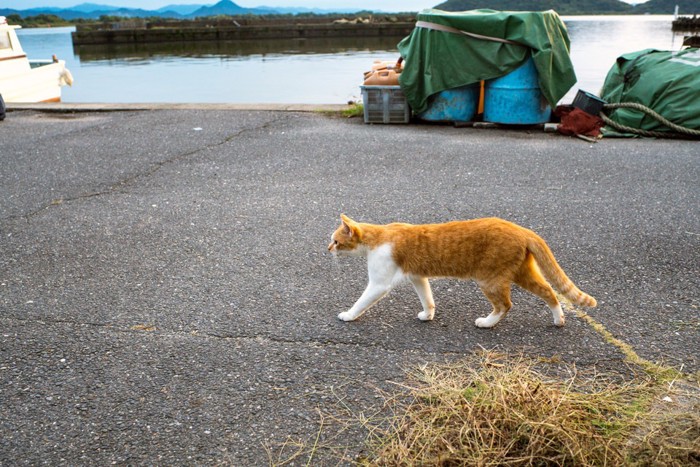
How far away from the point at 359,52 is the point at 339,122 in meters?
32.1

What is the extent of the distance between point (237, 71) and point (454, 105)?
74.4ft

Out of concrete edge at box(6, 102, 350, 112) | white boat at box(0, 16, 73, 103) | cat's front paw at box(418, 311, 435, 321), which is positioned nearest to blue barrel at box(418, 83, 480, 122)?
concrete edge at box(6, 102, 350, 112)

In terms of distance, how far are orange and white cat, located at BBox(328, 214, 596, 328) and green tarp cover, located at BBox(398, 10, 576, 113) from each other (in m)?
5.37

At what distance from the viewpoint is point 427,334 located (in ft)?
11.2

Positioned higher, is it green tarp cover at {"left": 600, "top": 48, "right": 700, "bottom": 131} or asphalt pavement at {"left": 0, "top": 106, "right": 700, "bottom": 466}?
green tarp cover at {"left": 600, "top": 48, "right": 700, "bottom": 131}

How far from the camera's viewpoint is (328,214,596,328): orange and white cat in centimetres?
323

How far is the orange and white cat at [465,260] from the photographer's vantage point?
3.23 meters

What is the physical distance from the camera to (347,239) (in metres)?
3.55

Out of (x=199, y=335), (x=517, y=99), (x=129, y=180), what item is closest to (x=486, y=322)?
(x=199, y=335)

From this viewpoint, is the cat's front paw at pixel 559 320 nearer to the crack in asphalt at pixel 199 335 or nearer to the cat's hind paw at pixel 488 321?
the cat's hind paw at pixel 488 321

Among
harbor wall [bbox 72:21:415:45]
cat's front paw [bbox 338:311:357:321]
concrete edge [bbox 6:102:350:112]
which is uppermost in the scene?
harbor wall [bbox 72:21:415:45]

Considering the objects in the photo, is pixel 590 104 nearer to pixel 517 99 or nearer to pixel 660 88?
pixel 660 88

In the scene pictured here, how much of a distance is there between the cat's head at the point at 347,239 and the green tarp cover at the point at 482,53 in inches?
211

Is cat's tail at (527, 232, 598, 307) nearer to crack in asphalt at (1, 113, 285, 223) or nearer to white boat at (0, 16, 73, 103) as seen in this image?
crack in asphalt at (1, 113, 285, 223)
